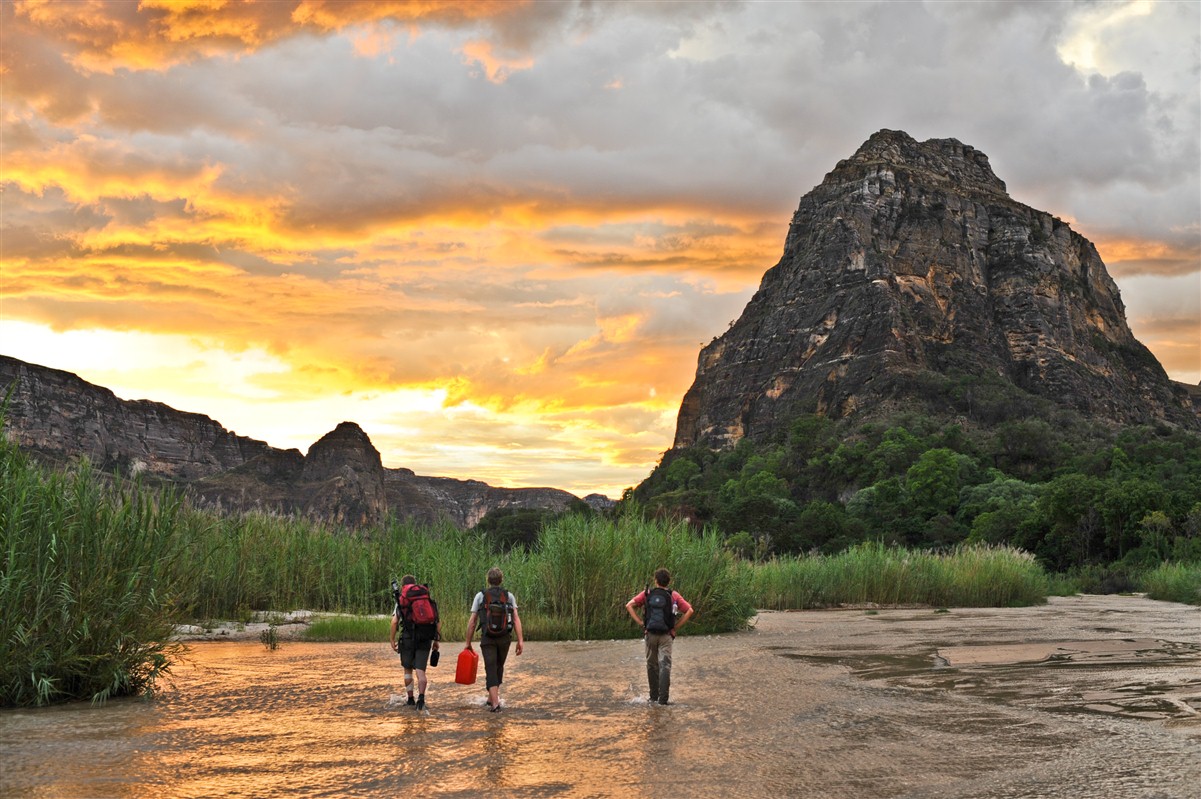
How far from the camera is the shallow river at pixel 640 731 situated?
30.6 feet

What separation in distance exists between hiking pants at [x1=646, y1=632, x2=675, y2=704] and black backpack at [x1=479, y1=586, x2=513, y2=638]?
1.88 metres

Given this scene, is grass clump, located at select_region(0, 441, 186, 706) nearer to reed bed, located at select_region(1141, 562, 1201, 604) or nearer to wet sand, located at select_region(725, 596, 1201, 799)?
wet sand, located at select_region(725, 596, 1201, 799)

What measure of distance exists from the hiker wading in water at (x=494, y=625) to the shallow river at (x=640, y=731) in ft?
1.45

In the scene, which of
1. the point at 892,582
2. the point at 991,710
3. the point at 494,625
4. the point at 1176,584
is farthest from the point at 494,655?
the point at 1176,584

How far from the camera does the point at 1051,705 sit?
44.3 feet

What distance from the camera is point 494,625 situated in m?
12.9

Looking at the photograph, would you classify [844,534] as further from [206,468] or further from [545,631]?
[206,468]

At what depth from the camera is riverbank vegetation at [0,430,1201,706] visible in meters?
12.5

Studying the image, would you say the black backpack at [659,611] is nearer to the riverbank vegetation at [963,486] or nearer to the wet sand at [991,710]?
the wet sand at [991,710]

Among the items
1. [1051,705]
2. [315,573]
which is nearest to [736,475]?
[315,573]

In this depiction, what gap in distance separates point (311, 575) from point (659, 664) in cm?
1451

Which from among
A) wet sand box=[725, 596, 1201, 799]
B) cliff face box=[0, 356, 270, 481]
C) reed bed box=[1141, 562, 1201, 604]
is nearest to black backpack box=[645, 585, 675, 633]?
wet sand box=[725, 596, 1201, 799]

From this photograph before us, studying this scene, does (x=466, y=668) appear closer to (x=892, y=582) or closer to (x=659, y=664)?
(x=659, y=664)

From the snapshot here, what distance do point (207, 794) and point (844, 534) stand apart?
247ft
